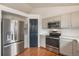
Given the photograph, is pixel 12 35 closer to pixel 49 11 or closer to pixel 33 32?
pixel 33 32

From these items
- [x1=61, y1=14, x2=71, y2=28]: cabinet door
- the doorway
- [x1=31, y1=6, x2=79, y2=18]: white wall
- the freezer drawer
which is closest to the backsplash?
[x1=61, y1=14, x2=71, y2=28]: cabinet door

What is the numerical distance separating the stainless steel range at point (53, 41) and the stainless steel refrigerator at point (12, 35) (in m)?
0.47

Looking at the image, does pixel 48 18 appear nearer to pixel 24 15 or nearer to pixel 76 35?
pixel 24 15

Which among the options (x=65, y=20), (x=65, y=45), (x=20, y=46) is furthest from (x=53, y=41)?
(x=20, y=46)

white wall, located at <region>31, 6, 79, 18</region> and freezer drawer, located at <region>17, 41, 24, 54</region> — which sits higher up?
white wall, located at <region>31, 6, 79, 18</region>

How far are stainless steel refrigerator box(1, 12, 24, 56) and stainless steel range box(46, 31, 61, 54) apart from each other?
47 cm

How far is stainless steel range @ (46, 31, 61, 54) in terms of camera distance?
6.55 ft

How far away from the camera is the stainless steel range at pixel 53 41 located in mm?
1997

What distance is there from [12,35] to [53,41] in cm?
75

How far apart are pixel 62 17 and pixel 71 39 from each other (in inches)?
17.0

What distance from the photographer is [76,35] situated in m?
2.02

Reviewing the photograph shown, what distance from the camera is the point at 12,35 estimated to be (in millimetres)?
1910

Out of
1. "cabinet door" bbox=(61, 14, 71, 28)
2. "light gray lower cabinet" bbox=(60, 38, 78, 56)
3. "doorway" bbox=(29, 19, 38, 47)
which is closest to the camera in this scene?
"doorway" bbox=(29, 19, 38, 47)

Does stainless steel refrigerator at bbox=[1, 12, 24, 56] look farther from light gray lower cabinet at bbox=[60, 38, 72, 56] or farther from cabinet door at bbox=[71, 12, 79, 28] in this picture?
cabinet door at bbox=[71, 12, 79, 28]
